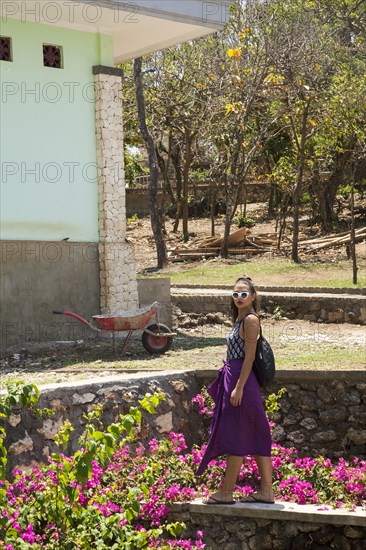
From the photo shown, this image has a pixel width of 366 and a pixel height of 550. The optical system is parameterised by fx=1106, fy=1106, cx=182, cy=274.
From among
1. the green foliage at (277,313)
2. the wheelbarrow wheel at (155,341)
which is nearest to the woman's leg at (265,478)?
the wheelbarrow wheel at (155,341)

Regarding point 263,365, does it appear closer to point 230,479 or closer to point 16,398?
point 230,479

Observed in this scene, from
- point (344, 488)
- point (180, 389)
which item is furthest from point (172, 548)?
point (180, 389)

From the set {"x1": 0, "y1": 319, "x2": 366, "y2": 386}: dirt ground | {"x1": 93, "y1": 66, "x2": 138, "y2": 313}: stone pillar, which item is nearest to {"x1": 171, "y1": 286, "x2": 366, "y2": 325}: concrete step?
{"x1": 0, "y1": 319, "x2": 366, "y2": 386}: dirt ground

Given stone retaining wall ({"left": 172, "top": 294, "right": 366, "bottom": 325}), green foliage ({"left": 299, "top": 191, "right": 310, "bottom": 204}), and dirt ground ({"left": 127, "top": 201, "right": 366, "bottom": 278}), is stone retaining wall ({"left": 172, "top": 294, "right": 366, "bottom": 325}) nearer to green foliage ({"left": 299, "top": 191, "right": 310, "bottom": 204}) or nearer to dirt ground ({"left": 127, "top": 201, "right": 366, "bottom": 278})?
dirt ground ({"left": 127, "top": 201, "right": 366, "bottom": 278})

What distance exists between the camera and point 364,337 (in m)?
16.2

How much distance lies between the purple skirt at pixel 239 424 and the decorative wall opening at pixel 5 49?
23.8 feet

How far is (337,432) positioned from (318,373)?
68cm

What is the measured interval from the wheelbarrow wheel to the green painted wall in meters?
2.24

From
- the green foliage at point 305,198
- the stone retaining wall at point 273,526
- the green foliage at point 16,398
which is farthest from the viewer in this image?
the green foliage at point 305,198

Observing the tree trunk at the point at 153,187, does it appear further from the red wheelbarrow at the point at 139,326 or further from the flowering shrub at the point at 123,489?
the flowering shrub at the point at 123,489

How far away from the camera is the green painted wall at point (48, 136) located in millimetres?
14758

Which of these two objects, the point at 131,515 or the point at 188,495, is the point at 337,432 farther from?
the point at 131,515

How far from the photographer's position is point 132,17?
49.5ft

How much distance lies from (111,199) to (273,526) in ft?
25.7
